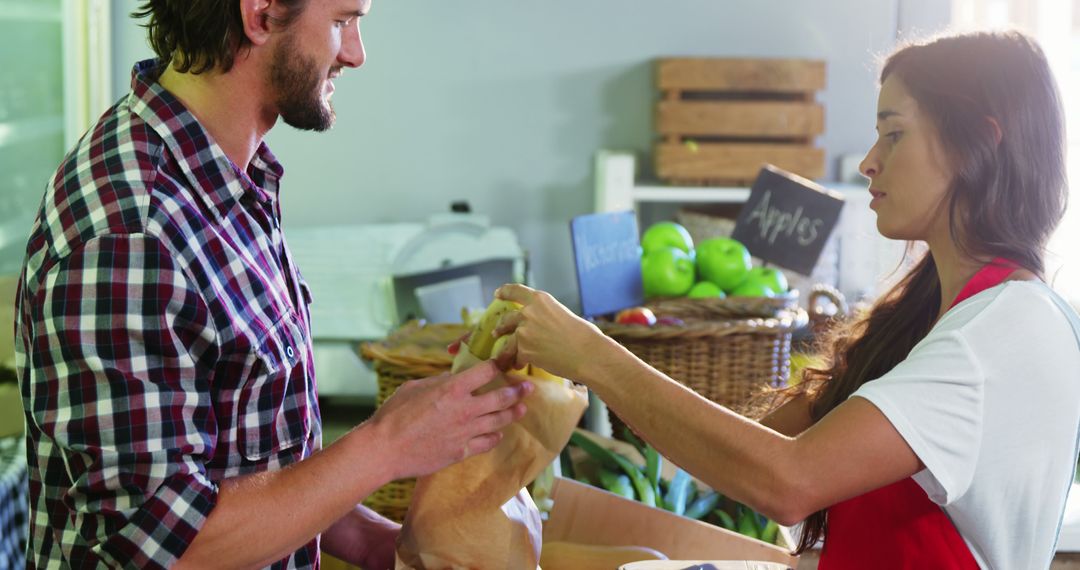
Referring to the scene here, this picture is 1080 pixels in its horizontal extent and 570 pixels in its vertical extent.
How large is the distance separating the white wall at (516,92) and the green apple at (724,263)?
1.38 meters

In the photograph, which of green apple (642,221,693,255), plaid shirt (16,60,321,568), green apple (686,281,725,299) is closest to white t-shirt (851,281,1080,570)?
plaid shirt (16,60,321,568)

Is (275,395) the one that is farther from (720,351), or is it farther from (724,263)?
(724,263)

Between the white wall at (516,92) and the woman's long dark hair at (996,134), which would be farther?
the white wall at (516,92)

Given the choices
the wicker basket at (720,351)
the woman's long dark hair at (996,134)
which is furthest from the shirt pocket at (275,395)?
the wicker basket at (720,351)

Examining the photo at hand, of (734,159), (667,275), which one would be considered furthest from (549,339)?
(734,159)

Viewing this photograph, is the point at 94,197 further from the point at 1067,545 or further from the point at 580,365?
the point at 1067,545

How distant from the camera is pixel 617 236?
8.41ft

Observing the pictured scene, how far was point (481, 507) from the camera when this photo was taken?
57.5 inches

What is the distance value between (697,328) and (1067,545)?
30.0 inches

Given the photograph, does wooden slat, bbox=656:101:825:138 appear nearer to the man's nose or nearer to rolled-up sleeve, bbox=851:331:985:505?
the man's nose

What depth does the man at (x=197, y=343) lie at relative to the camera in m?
1.10

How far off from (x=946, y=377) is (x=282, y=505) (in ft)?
2.36

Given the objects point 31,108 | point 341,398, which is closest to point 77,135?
point 31,108

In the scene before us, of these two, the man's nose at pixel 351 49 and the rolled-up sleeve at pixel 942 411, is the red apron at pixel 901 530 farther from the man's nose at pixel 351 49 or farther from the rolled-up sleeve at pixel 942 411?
the man's nose at pixel 351 49
